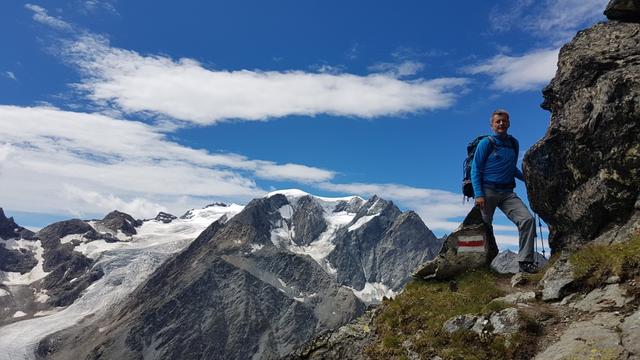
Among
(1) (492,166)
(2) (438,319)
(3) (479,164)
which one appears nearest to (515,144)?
(1) (492,166)

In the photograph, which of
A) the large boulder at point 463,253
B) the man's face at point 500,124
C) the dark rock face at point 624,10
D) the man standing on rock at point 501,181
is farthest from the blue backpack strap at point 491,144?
the dark rock face at point 624,10

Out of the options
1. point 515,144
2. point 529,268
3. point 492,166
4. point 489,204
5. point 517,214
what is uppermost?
point 515,144

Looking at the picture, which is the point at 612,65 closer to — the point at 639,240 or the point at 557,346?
the point at 639,240

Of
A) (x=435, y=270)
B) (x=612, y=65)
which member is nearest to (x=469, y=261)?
(x=435, y=270)

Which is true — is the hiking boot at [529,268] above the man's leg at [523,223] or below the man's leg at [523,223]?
below

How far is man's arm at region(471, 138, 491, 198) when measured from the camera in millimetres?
17078

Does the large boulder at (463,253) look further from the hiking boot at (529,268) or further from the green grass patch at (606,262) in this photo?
the green grass patch at (606,262)

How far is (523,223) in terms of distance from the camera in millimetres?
16828

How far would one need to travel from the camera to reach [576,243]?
656 inches

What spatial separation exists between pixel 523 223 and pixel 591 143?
321cm

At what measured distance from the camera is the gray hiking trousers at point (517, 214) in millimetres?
16781

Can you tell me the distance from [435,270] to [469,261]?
123 cm

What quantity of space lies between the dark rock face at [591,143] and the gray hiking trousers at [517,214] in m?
1.28

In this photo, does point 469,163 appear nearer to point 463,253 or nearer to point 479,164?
point 479,164
